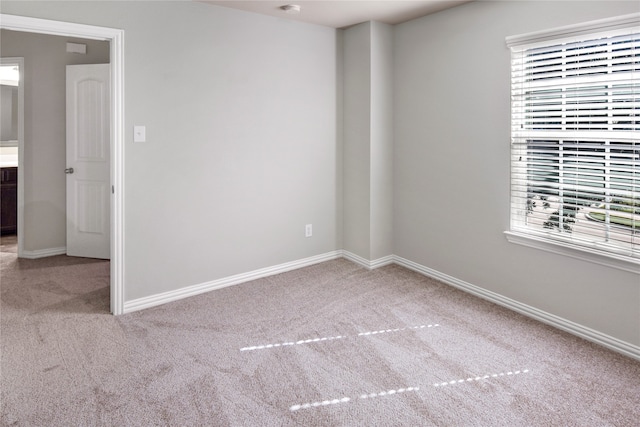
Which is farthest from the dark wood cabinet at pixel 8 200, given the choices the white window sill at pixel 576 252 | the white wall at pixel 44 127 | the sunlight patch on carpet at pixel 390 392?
the white window sill at pixel 576 252

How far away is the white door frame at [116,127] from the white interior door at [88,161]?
1631 millimetres

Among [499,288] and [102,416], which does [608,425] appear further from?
[102,416]

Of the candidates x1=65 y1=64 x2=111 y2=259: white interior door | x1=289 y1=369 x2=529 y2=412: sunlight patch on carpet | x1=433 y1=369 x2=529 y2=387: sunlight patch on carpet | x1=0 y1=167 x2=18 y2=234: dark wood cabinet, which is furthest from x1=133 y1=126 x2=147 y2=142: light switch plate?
x1=0 y1=167 x2=18 y2=234: dark wood cabinet

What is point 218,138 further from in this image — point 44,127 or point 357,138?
point 44,127

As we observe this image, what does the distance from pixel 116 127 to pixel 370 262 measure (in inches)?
96.5

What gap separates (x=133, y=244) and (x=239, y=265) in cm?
92

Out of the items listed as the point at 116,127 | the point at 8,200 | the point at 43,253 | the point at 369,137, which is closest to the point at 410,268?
the point at 369,137

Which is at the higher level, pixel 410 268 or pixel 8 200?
pixel 8 200

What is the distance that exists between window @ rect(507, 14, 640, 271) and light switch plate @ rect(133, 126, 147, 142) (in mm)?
2661

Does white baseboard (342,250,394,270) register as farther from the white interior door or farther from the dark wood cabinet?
the dark wood cabinet

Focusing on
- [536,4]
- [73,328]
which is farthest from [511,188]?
[73,328]

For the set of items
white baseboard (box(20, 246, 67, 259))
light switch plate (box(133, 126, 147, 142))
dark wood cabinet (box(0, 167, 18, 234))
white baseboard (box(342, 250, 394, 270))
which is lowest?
white baseboard (box(342, 250, 394, 270))

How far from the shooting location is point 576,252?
9.04 feet

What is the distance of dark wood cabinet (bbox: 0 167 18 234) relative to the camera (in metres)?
5.35
